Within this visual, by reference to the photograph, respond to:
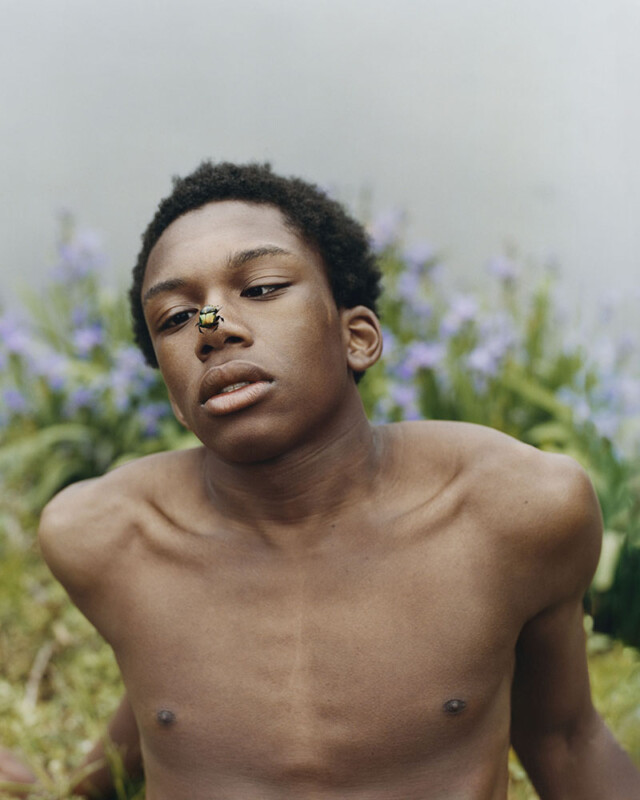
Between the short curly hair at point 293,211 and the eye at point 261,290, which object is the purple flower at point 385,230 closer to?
the short curly hair at point 293,211

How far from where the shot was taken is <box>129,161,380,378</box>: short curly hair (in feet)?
6.93

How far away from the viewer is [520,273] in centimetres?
453

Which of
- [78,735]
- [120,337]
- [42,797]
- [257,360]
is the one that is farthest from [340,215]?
[120,337]

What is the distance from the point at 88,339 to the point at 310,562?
285cm

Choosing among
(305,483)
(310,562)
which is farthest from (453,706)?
(305,483)

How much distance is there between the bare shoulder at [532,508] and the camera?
1979 mm

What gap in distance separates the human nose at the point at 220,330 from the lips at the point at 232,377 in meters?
0.05

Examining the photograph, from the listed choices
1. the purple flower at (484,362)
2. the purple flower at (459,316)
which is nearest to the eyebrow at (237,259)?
the purple flower at (484,362)

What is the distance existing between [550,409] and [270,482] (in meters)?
2.42

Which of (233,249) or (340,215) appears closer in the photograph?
(233,249)

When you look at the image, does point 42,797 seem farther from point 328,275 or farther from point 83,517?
point 328,275

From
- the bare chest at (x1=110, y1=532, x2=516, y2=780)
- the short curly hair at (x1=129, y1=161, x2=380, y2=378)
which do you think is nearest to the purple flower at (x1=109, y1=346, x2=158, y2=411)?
the short curly hair at (x1=129, y1=161, x2=380, y2=378)

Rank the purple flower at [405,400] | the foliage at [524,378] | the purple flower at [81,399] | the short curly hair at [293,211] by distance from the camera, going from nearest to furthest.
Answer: the short curly hair at [293,211] < the foliage at [524,378] < the purple flower at [405,400] < the purple flower at [81,399]

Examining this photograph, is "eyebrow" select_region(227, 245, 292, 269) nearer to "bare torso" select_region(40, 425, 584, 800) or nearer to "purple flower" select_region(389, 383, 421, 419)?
"bare torso" select_region(40, 425, 584, 800)
